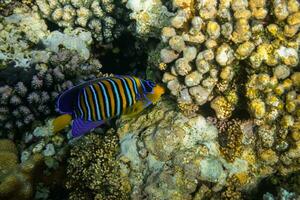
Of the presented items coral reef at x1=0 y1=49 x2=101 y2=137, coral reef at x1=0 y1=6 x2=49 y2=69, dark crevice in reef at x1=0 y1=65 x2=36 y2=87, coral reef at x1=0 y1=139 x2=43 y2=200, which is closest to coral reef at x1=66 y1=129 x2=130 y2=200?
coral reef at x1=0 y1=139 x2=43 y2=200

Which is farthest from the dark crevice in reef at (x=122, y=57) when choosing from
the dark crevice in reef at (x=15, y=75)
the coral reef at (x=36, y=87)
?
the dark crevice in reef at (x=15, y=75)

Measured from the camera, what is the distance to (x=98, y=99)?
310cm

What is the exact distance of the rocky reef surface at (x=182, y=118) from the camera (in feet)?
10.8

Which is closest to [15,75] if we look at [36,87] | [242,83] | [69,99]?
[36,87]

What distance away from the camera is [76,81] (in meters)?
4.54

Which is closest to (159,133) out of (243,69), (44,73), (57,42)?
(243,69)

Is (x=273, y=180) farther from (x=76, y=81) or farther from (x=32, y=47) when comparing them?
(x=32, y=47)

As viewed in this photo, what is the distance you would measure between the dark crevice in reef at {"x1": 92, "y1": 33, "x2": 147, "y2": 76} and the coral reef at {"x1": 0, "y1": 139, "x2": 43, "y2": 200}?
1.80 m

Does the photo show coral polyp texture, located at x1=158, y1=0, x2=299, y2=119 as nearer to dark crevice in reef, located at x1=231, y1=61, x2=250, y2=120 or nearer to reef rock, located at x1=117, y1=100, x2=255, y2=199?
dark crevice in reef, located at x1=231, y1=61, x2=250, y2=120

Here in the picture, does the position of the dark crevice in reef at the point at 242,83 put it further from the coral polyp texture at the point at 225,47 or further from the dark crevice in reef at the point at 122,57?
the dark crevice in reef at the point at 122,57

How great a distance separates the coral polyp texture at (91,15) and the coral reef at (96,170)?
1691 mm

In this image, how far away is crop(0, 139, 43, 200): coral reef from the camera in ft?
12.7

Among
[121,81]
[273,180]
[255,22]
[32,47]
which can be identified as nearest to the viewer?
[121,81]

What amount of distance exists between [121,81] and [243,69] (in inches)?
50.1
